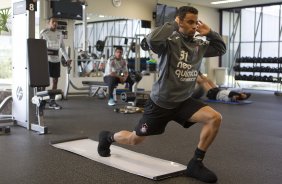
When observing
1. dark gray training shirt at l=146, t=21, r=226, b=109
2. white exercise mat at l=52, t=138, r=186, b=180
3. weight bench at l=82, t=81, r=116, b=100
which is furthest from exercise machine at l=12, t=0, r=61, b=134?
weight bench at l=82, t=81, r=116, b=100

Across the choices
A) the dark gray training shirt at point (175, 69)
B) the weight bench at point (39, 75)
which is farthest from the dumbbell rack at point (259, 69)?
the dark gray training shirt at point (175, 69)

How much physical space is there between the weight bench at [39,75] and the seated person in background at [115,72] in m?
2.46

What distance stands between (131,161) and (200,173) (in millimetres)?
666

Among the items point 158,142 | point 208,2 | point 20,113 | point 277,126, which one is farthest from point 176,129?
point 208,2

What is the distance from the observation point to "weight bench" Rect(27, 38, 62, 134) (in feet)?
12.9

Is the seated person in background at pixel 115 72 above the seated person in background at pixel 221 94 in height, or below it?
above

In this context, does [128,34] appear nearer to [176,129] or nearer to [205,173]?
[176,129]

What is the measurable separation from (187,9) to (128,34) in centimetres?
782

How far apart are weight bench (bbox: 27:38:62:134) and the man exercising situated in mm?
1802

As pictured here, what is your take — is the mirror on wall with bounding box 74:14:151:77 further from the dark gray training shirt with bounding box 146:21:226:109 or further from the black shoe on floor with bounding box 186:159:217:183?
the black shoe on floor with bounding box 186:159:217:183

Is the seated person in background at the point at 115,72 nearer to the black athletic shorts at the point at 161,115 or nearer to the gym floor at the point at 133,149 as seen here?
the gym floor at the point at 133,149

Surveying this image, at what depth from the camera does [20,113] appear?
433 centimetres

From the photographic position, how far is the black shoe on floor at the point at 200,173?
7.70 ft

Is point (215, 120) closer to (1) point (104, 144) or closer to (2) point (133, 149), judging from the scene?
(1) point (104, 144)
